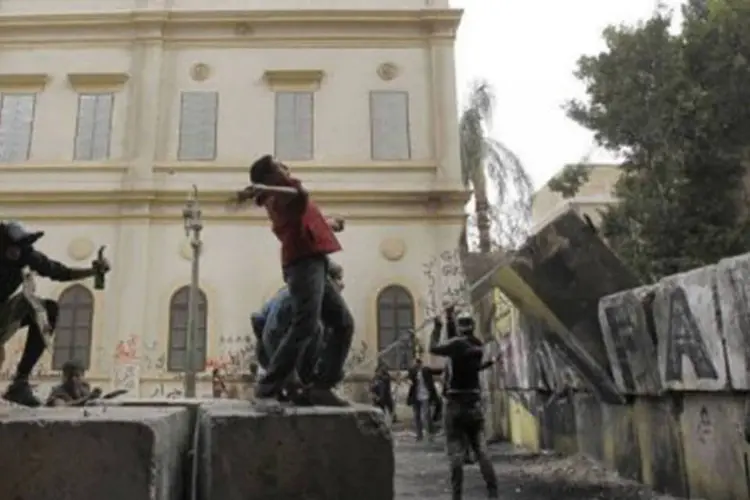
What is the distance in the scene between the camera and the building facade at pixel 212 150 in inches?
737

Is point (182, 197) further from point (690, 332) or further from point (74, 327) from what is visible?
point (690, 332)

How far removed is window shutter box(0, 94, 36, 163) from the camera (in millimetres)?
19828

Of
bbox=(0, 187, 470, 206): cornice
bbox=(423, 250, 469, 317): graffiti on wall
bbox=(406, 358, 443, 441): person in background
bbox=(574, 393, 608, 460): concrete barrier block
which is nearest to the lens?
bbox=(574, 393, 608, 460): concrete barrier block

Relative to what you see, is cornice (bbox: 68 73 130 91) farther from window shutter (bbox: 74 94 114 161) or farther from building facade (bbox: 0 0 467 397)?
window shutter (bbox: 74 94 114 161)

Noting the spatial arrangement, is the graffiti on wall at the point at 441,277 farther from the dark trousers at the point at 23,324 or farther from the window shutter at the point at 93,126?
the dark trousers at the point at 23,324

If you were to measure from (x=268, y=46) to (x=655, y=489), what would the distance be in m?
16.6

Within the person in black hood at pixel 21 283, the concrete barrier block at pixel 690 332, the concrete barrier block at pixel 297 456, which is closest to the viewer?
the concrete barrier block at pixel 297 456

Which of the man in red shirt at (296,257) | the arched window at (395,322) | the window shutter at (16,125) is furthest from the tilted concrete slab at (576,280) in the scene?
the window shutter at (16,125)

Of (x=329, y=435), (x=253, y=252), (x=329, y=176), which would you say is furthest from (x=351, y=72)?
(x=329, y=435)

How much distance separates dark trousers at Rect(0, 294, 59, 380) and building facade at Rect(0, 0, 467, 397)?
13.6 m

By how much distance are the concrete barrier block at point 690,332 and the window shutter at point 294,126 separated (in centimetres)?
1395

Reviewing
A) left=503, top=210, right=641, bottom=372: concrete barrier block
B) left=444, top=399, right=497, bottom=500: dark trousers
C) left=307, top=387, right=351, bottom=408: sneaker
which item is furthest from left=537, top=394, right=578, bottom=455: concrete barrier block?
left=307, top=387, right=351, bottom=408: sneaker

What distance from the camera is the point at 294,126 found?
2017 centimetres

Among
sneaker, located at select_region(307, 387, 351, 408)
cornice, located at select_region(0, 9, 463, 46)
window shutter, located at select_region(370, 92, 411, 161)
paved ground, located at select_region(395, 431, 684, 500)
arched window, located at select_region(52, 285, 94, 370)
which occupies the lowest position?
paved ground, located at select_region(395, 431, 684, 500)
